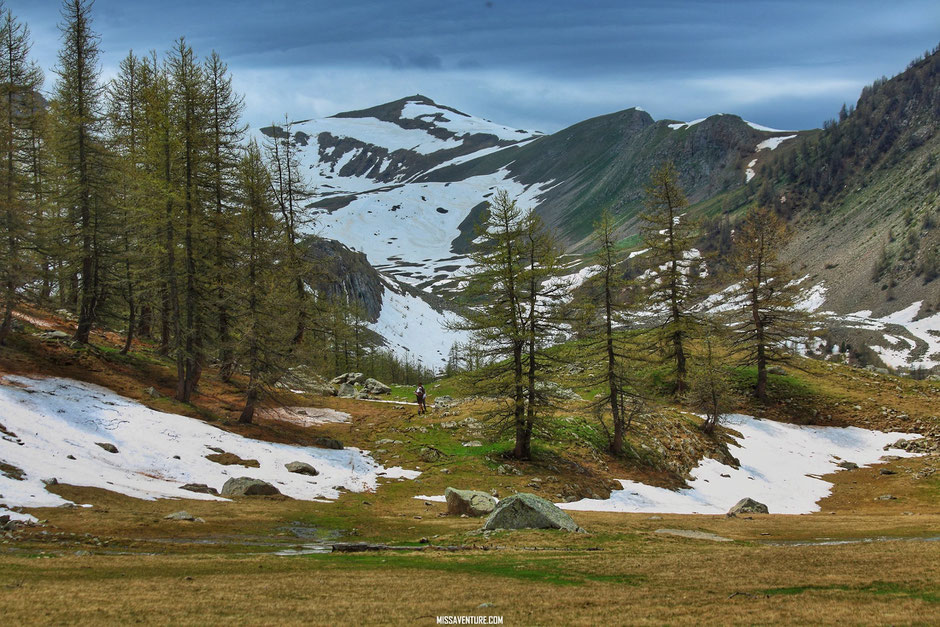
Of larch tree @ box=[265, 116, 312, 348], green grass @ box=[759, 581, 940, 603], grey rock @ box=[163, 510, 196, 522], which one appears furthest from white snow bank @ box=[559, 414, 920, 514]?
larch tree @ box=[265, 116, 312, 348]

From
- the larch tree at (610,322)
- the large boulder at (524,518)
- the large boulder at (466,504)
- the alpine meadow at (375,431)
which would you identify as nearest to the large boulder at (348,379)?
the alpine meadow at (375,431)

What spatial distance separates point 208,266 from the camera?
1337 inches

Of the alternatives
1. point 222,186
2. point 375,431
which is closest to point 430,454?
point 375,431

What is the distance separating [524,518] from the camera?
19.4 meters

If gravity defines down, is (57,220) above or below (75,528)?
above

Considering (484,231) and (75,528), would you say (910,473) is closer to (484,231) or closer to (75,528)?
(484,231)

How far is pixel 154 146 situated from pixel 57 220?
6.77 metres

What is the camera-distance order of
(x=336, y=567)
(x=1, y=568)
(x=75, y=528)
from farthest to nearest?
(x=75, y=528) → (x=336, y=567) → (x=1, y=568)

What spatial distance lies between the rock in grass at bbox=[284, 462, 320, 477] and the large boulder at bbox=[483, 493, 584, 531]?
1172 centimetres

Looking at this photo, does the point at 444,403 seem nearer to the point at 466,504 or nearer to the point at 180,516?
Answer: the point at 466,504

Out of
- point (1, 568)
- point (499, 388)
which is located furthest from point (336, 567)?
point (499, 388)

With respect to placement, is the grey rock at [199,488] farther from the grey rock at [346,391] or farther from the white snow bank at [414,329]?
the white snow bank at [414,329]

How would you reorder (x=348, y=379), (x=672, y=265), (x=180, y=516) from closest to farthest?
(x=180, y=516) → (x=672, y=265) → (x=348, y=379)

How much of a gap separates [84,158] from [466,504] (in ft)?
94.9
